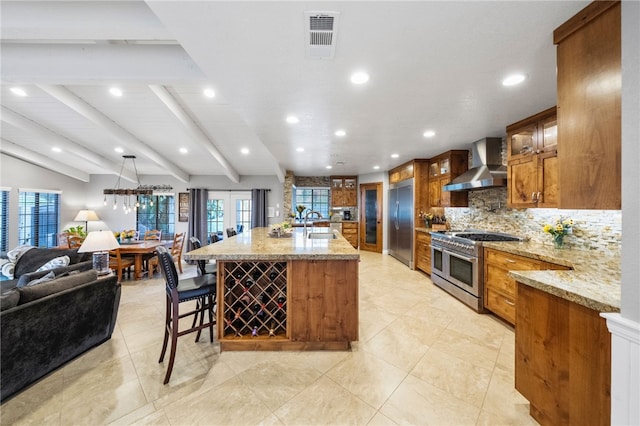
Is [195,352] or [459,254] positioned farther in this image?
[459,254]

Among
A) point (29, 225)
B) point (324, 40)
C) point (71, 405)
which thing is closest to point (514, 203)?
point (324, 40)

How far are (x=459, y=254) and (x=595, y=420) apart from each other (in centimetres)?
238

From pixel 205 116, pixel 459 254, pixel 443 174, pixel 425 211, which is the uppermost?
pixel 205 116

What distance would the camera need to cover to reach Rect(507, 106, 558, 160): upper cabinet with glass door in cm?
250

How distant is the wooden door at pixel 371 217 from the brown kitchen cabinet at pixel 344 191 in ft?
1.30

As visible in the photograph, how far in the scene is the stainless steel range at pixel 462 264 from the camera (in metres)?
3.02

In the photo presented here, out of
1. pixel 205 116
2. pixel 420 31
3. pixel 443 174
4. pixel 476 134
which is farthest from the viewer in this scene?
pixel 443 174

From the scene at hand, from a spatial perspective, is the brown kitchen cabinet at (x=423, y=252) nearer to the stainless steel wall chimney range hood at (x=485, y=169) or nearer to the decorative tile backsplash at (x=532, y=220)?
the decorative tile backsplash at (x=532, y=220)

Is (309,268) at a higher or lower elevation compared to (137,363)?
higher

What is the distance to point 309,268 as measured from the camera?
2.20 metres

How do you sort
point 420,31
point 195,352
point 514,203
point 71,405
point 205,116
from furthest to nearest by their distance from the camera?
point 205,116 < point 514,203 < point 195,352 < point 71,405 < point 420,31

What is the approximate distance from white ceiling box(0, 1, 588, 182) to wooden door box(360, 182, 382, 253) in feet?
10.2

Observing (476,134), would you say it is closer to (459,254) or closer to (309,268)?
(459,254)

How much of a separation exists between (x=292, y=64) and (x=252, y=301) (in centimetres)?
206
